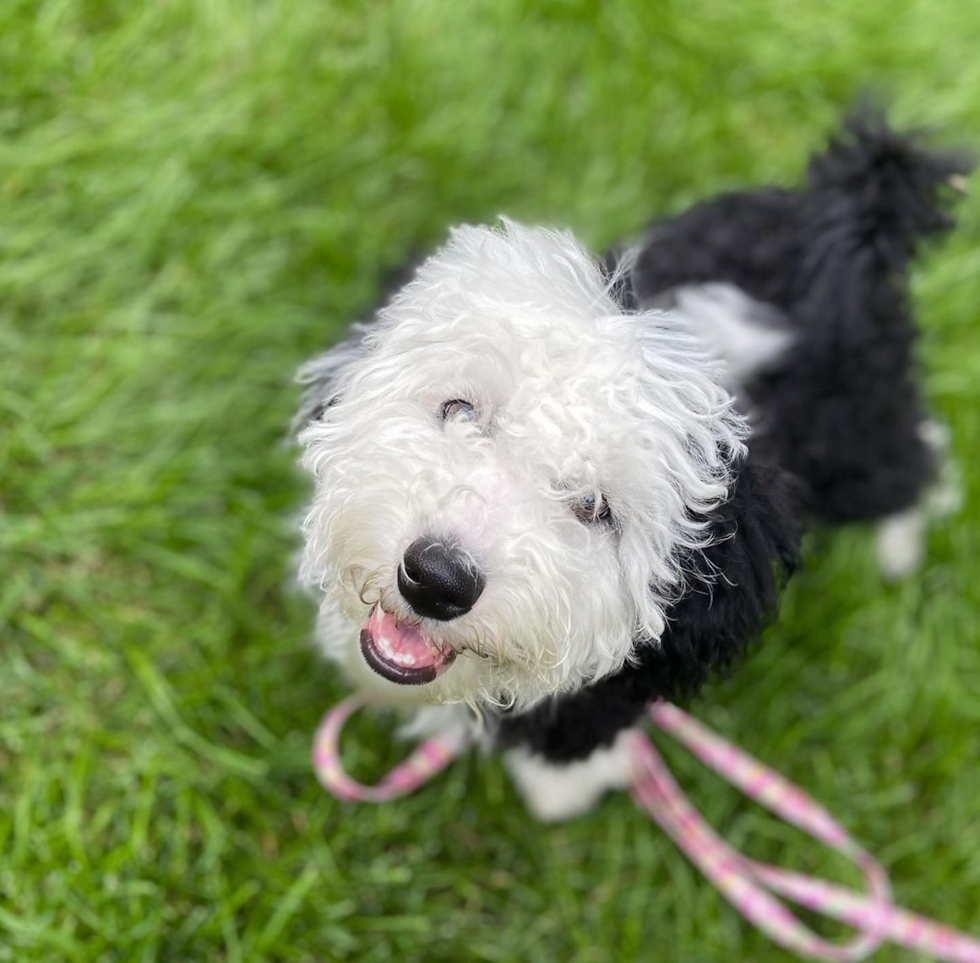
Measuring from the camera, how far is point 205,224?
10.0 feet

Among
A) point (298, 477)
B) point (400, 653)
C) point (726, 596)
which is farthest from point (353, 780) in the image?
point (726, 596)

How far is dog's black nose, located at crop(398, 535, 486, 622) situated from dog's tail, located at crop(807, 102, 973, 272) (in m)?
1.32

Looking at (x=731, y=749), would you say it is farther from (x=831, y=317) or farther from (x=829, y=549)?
(x=831, y=317)

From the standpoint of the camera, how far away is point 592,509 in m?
1.66

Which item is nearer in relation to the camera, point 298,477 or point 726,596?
point 726,596

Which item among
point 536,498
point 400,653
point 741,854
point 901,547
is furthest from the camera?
point 901,547

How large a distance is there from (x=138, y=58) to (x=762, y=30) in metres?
2.18

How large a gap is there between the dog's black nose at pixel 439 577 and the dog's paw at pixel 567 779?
0.84 meters

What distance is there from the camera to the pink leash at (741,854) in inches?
103

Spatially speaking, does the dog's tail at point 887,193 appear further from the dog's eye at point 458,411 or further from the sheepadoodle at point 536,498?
the dog's eye at point 458,411

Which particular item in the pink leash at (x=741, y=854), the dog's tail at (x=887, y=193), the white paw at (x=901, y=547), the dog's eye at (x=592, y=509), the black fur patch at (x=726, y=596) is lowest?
the pink leash at (x=741, y=854)

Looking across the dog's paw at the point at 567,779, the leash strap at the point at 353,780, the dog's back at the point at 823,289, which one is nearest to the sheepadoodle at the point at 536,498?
the dog's paw at the point at 567,779

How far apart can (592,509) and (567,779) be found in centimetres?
103

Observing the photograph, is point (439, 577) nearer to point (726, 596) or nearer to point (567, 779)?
point (726, 596)
